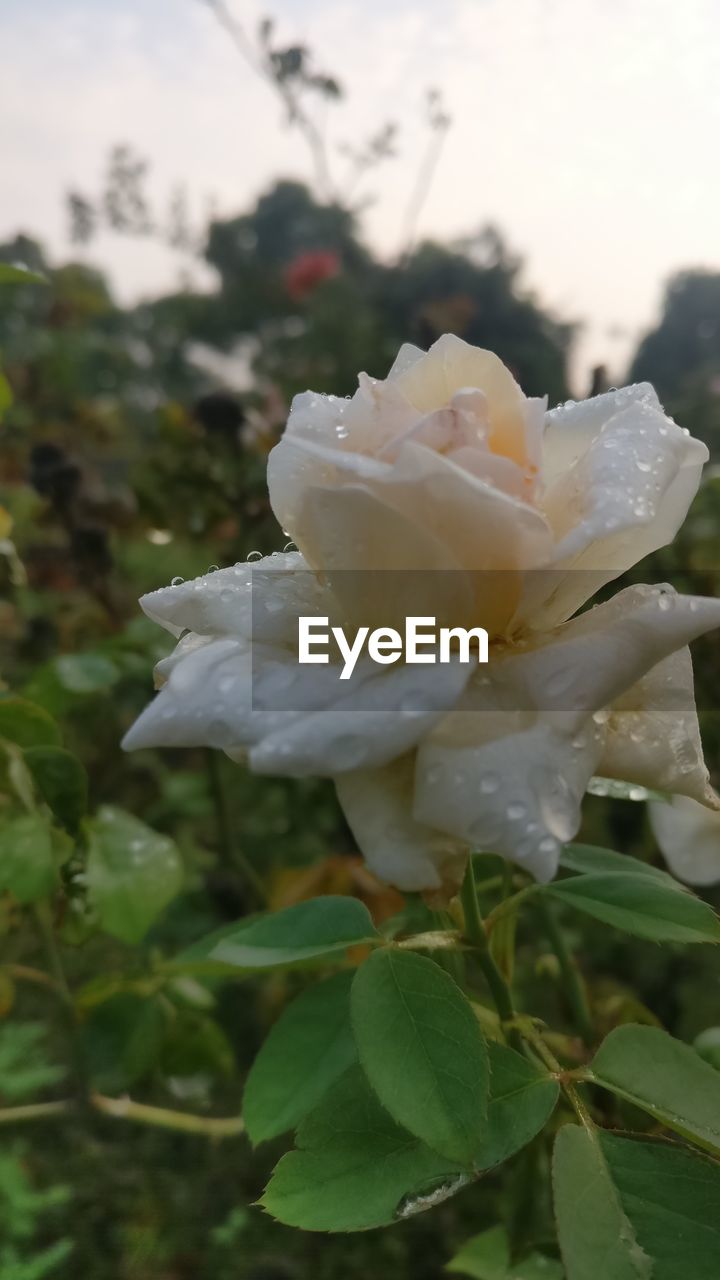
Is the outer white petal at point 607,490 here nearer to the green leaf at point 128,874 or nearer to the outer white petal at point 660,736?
the outer white petal at point 660,736

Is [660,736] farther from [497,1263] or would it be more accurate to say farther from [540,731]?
[497,1263]

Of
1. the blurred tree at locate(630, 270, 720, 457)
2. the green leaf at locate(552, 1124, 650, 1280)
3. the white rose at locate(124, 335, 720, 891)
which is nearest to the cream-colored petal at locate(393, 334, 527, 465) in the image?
the white rose at locate(124, 335, 720, 891)

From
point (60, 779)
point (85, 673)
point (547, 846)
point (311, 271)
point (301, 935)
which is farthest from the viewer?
point (311, 271)

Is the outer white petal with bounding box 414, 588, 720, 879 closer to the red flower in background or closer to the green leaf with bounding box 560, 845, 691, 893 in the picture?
the green leaf with bounding box 560, 845, 691, 893

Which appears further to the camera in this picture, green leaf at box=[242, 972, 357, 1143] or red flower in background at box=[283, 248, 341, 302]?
red flower in background at box=[283, 248, 341, 302]

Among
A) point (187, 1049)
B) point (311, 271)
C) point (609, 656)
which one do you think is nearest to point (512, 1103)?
point (609, 656)

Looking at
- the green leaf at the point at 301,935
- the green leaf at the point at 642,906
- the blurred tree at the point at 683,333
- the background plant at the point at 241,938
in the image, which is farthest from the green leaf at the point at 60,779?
the blurred tree at the point at 683,333
